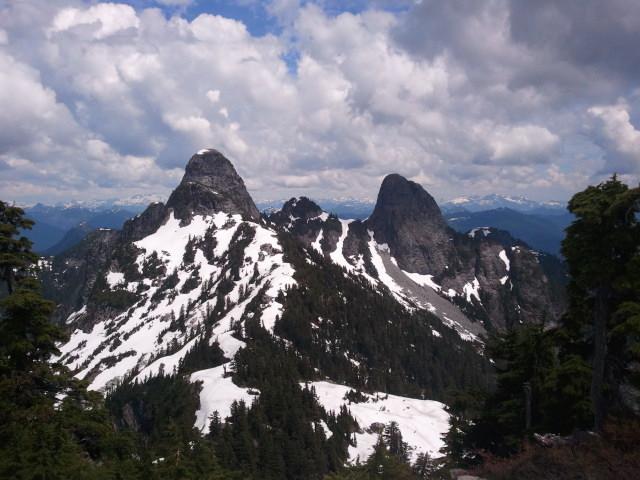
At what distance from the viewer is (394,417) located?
98.0 metres

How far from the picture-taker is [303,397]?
9125 centimetres

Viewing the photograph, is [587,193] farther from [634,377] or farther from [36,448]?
[36,448]

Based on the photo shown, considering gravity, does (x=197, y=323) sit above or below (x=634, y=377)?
below

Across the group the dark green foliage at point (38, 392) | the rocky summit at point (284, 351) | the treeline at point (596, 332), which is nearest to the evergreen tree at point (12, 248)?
the dark green foliage at point (38, 392)

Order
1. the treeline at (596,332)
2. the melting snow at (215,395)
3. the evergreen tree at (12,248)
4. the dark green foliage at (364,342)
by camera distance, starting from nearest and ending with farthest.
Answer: the treeline at (596,332) → the evergreen tree at (12,248) → the melting snow at (215,395) → the dark green foliage at (364,342)

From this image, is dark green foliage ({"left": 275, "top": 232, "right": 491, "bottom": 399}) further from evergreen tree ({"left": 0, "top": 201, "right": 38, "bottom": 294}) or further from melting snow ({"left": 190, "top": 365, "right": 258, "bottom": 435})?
evergreen tree ({"left": 0, "top": 201, "right": 38, "bottom": 294})

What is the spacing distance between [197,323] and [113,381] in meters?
32.5

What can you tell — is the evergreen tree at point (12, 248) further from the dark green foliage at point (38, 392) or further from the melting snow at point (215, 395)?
the melting snow at point (215, 395)

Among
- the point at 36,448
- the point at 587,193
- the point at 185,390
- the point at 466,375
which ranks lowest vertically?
the point at 466,375

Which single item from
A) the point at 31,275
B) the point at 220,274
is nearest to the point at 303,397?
the point at 31,275

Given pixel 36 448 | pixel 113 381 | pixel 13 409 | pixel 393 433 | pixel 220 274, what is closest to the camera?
pixel 36 448

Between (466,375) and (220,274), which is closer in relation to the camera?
(466,375)

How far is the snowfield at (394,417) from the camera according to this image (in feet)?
278

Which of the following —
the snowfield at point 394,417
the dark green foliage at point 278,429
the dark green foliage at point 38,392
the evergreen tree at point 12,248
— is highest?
the evergreen tree at point 12,248
